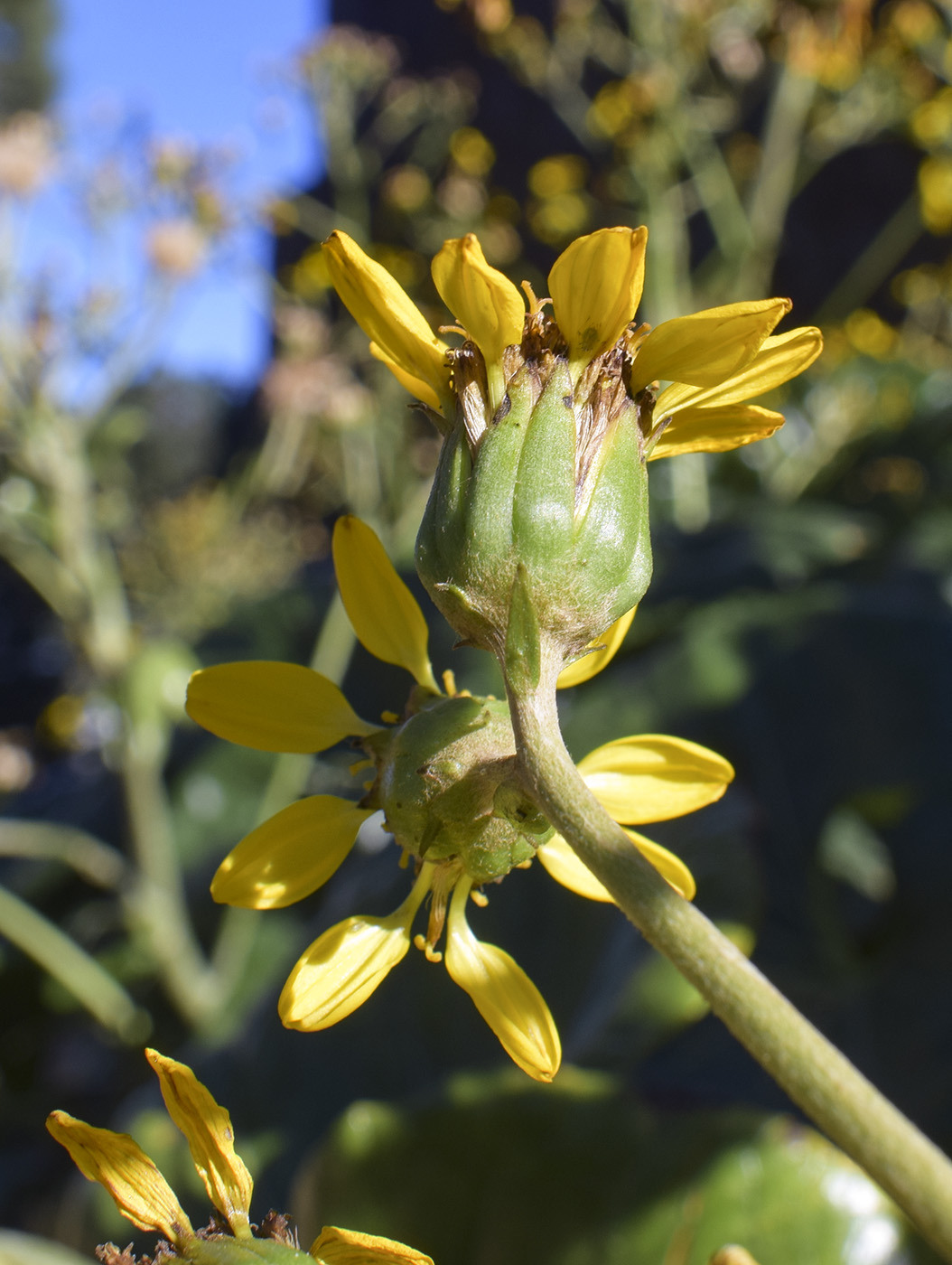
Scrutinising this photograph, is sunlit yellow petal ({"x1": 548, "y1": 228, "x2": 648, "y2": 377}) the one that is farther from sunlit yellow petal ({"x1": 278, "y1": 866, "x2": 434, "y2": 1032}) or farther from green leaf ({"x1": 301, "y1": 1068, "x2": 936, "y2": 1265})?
green leaf ({"x1": 301, "y1": 1068, "x2": 936, "y2": 1265})

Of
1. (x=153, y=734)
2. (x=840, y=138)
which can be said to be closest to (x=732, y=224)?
(x=840, y=138)

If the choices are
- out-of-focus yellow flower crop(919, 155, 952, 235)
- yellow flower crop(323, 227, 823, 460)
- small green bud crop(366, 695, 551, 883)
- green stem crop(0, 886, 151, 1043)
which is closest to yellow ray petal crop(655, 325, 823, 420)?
yellow flower crop(323, 227, 823, 460)

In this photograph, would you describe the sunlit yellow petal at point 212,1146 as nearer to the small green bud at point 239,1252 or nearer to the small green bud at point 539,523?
the small green bud at point 239,1252

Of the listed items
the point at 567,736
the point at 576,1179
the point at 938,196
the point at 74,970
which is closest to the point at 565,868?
the point at 576,1179

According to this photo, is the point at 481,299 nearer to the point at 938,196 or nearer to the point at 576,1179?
the point at 576,1179

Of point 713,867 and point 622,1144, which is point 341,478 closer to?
point 713,867

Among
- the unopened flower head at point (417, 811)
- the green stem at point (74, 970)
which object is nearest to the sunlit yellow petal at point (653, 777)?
the unopened flower head at point (417, 811)
